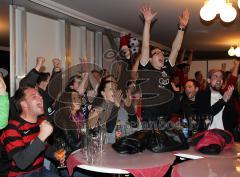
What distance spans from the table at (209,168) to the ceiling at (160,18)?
2754mm

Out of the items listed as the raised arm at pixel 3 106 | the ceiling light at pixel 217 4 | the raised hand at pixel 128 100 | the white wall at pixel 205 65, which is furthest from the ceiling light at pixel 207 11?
the white wall at pixel 205 65

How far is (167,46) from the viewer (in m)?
9.06

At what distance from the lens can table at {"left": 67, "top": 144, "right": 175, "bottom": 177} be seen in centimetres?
183

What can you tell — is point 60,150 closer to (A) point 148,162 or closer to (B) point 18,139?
(B) point 18,139

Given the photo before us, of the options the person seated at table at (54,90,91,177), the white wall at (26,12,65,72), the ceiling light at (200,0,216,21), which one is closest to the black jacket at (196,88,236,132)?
the ceiling light at (200,0,216,21)

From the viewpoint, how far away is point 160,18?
205 inches

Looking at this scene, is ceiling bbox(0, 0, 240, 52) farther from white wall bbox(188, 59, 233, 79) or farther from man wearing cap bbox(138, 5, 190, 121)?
white wall bbox(188, 59, 233, 79)

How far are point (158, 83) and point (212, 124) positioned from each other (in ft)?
2.07

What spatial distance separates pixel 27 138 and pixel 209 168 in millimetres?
1242

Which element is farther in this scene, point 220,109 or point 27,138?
point 220,109

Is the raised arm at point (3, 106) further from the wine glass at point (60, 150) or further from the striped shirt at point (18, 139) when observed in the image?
the wine glass at point (60, 150)

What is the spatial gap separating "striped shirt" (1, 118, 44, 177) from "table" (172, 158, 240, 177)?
0.91 m

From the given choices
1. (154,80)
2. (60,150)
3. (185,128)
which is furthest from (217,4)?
(60,150)

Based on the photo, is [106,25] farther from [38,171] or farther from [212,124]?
[38,171]
